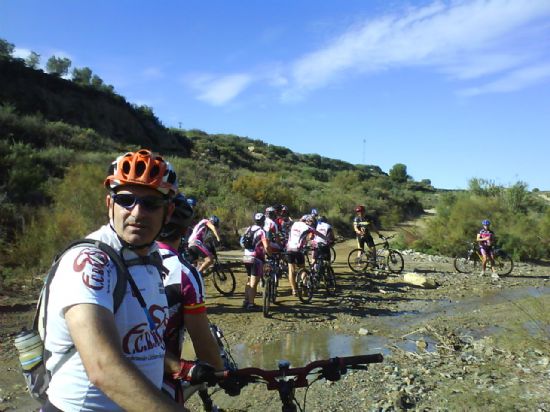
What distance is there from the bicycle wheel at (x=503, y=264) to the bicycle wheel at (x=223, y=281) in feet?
35.3

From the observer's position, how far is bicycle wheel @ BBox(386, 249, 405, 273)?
16.2 metres

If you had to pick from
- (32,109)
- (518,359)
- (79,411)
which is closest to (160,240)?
Result: (79,411)

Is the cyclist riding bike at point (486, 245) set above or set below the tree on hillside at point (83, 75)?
below

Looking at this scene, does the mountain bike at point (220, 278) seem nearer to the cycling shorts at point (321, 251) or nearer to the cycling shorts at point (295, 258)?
the cycling shorts at point (295, 258)

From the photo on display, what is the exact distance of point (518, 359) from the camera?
6.50 metres

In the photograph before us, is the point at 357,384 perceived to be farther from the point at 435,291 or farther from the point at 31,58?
the point at 31,58

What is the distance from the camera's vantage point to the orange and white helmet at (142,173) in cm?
203

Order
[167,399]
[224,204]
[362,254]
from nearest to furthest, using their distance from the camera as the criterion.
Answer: [167,399]
[362,254]
[224,204]

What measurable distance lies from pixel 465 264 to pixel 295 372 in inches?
694

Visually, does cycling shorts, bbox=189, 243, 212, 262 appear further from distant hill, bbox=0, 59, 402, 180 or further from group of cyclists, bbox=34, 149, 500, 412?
distant hill, bbox=0, 59, 402, 180

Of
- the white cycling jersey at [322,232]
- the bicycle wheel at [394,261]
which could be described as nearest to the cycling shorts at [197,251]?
the white cycling jersey at [322,232]

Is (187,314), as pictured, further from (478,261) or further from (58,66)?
(58,66)

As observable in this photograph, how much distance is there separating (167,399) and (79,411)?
0.42 metres


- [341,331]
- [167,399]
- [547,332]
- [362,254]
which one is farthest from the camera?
[362,254]
